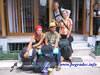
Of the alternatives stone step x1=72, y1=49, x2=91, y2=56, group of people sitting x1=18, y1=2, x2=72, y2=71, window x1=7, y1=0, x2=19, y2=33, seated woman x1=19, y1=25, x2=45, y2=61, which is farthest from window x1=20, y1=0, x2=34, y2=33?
seated woman x1=19, y1=25, x2=45, y2=61

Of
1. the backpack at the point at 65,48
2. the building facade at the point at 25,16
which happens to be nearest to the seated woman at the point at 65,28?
the backpack at the point at 65,48

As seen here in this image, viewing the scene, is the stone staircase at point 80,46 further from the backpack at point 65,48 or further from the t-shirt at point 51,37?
the t-shirt at point 51,37

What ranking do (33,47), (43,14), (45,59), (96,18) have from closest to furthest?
(45,59), (33,47), (96,18), (43,14)

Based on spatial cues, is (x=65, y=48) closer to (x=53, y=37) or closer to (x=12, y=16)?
(x=53, y=37)

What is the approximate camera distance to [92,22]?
20.0 ft

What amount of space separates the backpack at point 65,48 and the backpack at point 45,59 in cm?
52

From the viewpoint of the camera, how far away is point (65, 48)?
4375 mm

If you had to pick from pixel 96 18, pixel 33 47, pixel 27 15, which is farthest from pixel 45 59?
pixel 27 15

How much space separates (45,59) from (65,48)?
29.4 inches

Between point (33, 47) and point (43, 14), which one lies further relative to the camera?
point (43, 14)

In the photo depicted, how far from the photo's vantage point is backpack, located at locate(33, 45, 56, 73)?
3896 millimetres

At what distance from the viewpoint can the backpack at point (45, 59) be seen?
3896mm

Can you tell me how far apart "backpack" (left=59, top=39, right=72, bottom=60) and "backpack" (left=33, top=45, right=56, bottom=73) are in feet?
1.69

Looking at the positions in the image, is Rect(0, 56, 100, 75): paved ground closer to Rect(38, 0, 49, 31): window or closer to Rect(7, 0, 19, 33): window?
Rect(7, 0, 19, 33): window
